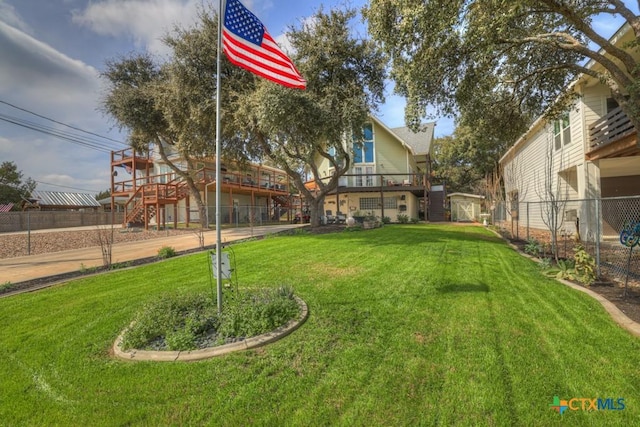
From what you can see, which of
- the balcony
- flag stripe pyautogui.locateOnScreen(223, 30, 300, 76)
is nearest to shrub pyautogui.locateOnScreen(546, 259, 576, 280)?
the balcony

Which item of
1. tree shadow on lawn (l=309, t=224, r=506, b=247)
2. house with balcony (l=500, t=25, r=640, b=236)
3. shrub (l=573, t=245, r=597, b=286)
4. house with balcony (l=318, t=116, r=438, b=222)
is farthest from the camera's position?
house with balcony (l=318, t=116, r=438, b=222)

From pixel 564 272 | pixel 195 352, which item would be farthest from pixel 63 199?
pixel 564 272

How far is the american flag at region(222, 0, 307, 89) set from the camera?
4.38 m

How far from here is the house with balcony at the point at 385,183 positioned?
2503 cm

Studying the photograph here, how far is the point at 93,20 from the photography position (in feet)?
44.8

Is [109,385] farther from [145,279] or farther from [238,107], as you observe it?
[238,107]

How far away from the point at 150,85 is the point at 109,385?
19496 mm

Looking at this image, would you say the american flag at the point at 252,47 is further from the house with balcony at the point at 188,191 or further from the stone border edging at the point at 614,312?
the house with balcony at the point at 188,191

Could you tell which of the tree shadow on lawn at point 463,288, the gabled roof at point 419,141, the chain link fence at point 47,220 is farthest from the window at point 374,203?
the tree shadow on lawn at point 463,288

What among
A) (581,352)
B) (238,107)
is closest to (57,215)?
(238,107)

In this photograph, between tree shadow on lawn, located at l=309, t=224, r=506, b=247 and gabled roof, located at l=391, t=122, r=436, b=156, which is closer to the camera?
tree shadow on lawn, located at l=309, t=224, r=506, b=247

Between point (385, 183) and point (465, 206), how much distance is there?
376 inches

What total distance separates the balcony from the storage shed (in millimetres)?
17627

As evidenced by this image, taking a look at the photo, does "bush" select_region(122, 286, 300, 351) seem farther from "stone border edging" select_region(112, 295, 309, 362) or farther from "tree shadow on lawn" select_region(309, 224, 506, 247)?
"tree shadow on lawn" select_region(309, 224, 506, 247)
